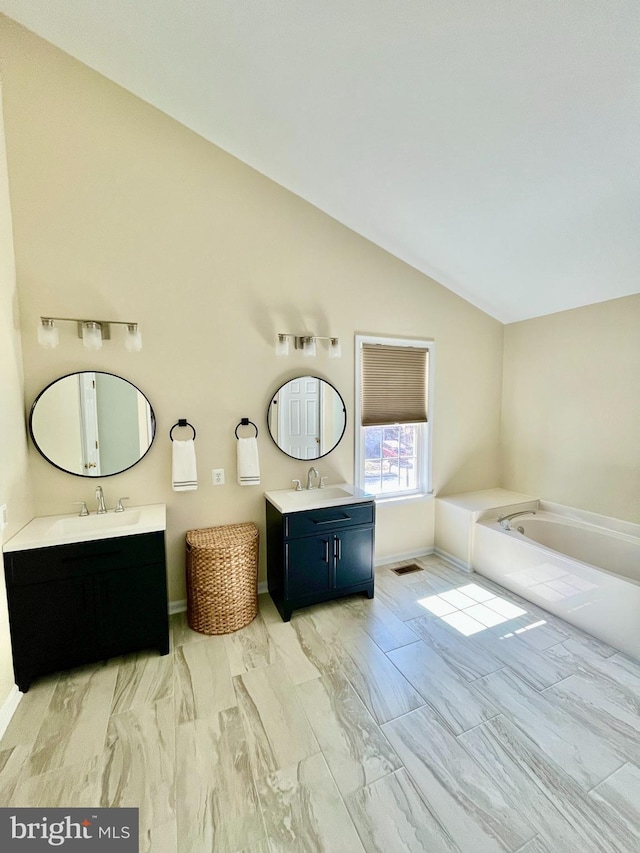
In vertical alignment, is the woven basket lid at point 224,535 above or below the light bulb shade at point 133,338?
below

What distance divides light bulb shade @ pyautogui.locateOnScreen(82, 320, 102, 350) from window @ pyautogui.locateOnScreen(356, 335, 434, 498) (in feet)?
6.40

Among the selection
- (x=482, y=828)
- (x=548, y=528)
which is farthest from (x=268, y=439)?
(x=548, y=528)

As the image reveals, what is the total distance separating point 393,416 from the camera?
334 cm

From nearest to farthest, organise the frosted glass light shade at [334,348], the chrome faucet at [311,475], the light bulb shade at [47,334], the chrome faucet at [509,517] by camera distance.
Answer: the light bulb shade at [47,334], the frosted glass light shade at [334,348], the chrome faucet at [311,475], the chrome faucet at [509,517]

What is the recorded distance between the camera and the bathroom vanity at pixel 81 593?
1886 millimetres

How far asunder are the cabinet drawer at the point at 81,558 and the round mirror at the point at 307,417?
1.19 metres

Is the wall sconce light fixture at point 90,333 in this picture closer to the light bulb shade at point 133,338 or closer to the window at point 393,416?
the light bulb shade at point 133,338

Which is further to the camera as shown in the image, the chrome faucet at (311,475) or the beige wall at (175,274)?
the chrome faucet at (311,475)

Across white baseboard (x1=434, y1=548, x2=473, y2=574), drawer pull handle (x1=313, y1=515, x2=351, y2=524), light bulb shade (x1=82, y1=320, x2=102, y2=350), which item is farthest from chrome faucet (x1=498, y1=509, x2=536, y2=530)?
light bulb shade (x1=82, y1=320, x2=102, y2=350)

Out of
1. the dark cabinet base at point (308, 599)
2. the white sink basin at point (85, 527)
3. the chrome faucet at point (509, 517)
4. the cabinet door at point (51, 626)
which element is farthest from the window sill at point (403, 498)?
the cabinet door at point (51, 626)

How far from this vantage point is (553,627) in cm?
246

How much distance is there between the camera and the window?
3213 millimetres

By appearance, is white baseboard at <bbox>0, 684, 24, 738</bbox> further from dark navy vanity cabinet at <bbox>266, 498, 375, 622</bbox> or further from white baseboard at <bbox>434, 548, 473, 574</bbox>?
white baseboard at <bbox>434, 548, 473, 574</bbox>

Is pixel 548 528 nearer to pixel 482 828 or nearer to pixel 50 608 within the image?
pixel 482 828
